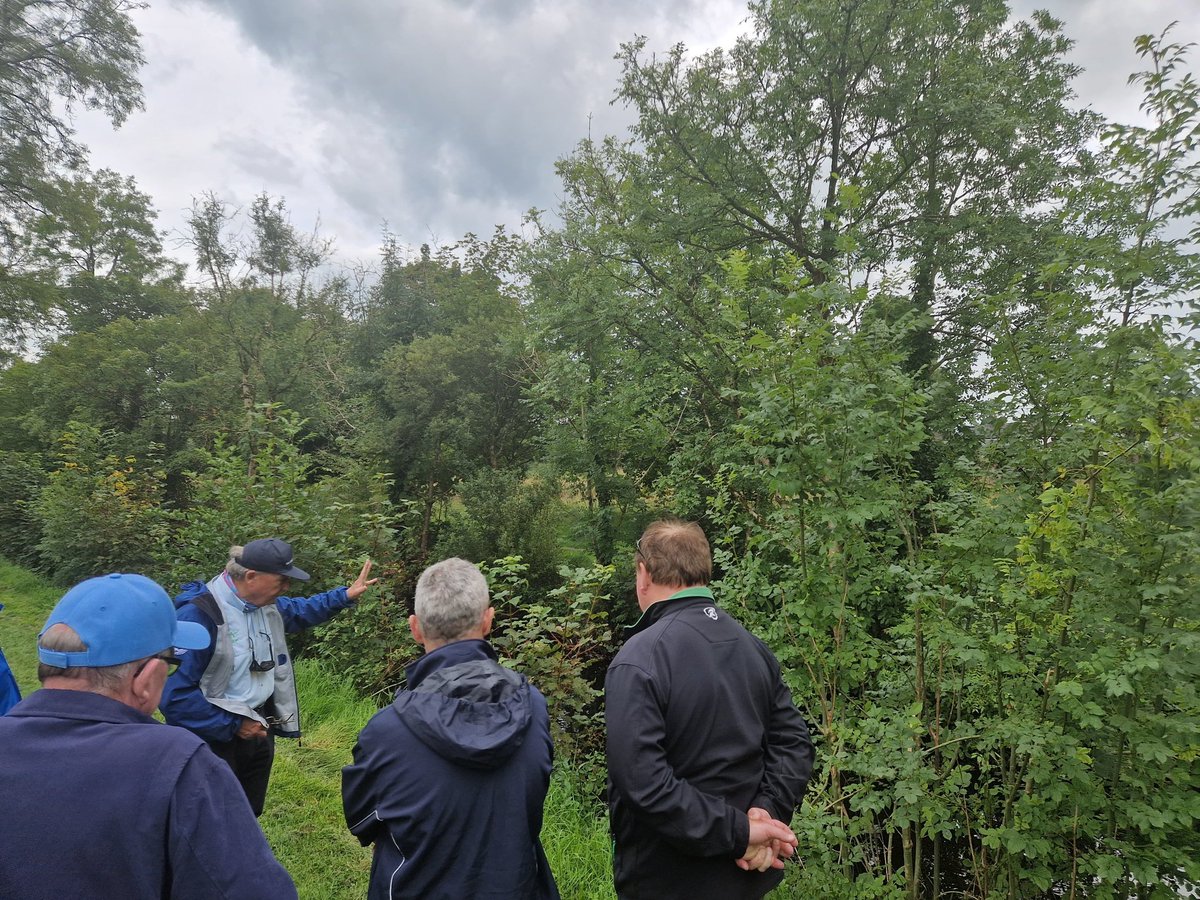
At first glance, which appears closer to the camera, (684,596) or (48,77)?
(684,596)

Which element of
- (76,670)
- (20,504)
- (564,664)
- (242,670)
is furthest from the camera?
(20,504)

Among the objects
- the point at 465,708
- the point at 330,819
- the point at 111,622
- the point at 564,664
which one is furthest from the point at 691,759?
the point at 330,819

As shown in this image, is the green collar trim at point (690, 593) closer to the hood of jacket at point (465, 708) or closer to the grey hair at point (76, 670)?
the hood of jacket at point (465, 708)

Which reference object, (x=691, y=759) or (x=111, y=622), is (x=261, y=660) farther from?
(x=691, y=759)

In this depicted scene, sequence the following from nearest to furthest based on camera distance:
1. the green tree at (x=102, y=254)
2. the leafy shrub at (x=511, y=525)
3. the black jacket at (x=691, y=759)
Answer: the black jacket at (x=691, y=759) → the leafy shrub at (x=511, y=525) → the green tree at (x=102, y=254)

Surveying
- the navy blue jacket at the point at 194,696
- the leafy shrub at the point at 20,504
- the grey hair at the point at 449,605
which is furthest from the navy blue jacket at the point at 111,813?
the leafy shrub at the point at 20,504

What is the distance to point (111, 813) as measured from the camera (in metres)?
1.20

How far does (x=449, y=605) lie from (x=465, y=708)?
0.36 metres

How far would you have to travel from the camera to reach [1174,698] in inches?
91.1

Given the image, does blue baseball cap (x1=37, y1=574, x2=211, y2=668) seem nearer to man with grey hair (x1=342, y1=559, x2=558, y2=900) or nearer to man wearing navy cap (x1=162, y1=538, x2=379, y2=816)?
man with grey hair (x1=342, y1=559, x2=558, y2=900)

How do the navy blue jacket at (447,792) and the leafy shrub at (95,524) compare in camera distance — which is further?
the leafy shrub at (95,524)

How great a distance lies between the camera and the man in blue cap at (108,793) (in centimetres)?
118

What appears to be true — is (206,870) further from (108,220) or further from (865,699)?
(108,220)

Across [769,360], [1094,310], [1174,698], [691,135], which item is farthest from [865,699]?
[691,135]
